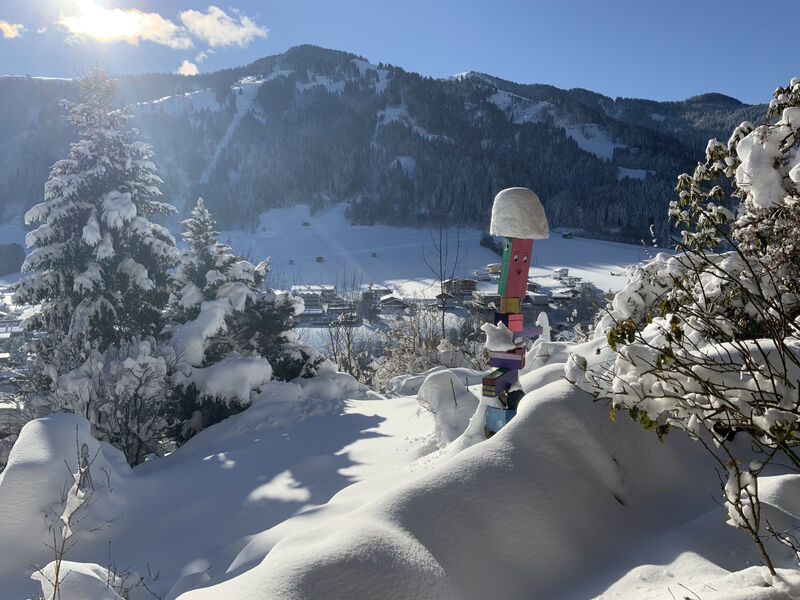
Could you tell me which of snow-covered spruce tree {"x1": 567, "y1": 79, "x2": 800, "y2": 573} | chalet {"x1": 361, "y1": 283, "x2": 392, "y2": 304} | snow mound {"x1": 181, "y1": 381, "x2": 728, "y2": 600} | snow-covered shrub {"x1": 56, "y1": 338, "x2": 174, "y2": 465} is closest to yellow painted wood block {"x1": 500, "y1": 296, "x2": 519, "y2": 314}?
snow-covered spruce tree {"x1": 567, "y1": 79, "x2": 800, "y2": 573}

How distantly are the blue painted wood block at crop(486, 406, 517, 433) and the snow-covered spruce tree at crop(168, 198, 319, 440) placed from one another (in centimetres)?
576

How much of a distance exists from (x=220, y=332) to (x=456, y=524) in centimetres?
804

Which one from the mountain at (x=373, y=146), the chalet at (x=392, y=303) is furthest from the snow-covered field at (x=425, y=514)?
the mountain at (x=373, y=146)

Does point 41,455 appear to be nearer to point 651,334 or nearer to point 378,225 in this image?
point 651,334

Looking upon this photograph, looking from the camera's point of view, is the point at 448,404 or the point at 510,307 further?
the point at 448,404

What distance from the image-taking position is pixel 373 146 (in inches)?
5074

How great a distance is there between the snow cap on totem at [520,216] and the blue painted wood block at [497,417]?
1551mm

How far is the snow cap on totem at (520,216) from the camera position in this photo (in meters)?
4.39

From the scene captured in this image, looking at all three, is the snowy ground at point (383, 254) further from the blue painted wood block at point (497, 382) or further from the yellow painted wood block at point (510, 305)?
the blue painted wood block at point (497, 382)

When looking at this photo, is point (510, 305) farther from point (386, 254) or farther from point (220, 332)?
point (386, 254)

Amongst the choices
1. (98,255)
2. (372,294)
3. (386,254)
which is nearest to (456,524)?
(98,255)

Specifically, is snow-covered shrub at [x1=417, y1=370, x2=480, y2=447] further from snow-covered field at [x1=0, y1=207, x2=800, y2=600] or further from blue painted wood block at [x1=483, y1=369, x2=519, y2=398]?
blue painted wood block at [x1=483, y1=369, x2=519, y2=398]

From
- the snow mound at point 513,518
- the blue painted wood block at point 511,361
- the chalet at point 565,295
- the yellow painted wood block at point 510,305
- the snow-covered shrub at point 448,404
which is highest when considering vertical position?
the yellow painted wood block at point 510,305

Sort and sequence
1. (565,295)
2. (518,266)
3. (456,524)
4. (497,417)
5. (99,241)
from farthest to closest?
1. (565,295)
2. (99,241)
3. (518,266)
4. (497,417)
5. (456,524)
